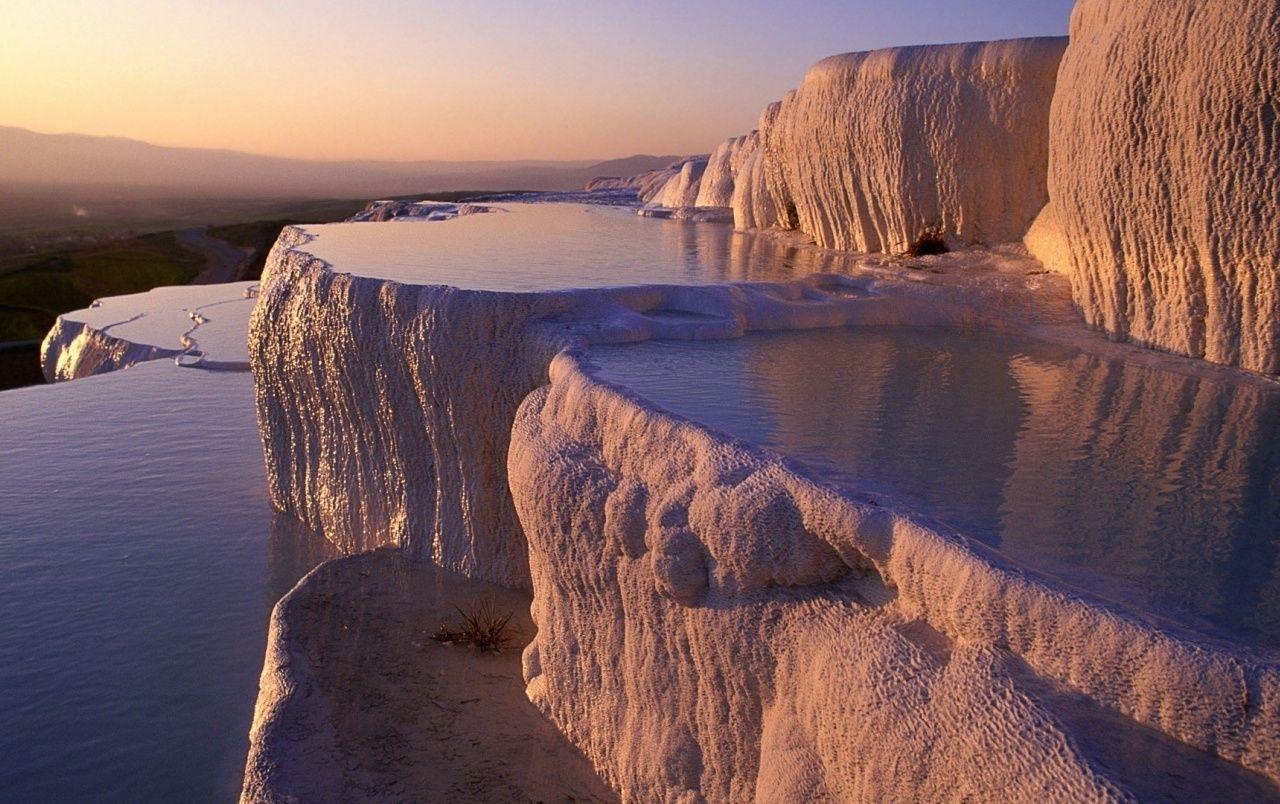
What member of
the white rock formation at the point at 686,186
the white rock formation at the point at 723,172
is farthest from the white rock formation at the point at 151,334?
the white rock formation at the point at 686,186

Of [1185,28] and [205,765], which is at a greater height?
[1185,28]

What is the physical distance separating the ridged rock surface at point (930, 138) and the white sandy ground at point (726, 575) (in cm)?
124

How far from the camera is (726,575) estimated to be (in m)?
3.00

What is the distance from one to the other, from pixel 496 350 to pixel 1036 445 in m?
3.03

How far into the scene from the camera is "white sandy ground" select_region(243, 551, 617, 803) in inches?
153

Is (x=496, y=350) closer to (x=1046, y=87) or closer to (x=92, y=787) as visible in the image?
(x=92, y=787)

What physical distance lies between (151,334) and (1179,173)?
13.7m

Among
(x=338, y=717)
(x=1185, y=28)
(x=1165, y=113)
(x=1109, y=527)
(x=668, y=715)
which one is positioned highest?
(x=1185, y=28)

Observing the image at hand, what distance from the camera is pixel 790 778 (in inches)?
106

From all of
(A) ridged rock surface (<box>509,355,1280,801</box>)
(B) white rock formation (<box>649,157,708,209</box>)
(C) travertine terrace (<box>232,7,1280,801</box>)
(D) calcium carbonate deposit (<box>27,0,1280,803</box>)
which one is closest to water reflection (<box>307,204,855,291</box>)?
(D) calcium carbonate deposit (<box>27,0,1280,803</box>)

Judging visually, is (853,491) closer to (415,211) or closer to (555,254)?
(555,254)

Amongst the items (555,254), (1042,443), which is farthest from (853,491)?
(555,254)

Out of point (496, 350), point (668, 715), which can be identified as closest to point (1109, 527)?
point (668, 715)

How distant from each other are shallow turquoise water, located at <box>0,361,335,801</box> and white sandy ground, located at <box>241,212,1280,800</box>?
584mm
